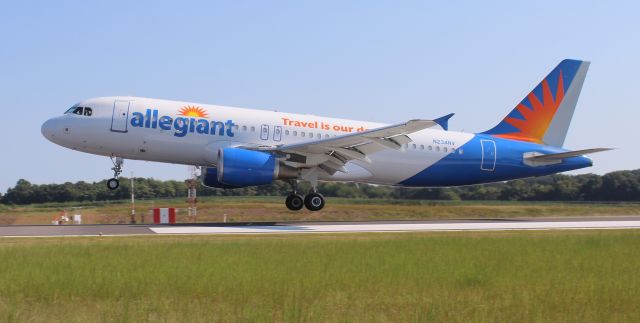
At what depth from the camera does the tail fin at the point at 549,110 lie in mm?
35781

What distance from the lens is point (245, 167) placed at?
27.8m

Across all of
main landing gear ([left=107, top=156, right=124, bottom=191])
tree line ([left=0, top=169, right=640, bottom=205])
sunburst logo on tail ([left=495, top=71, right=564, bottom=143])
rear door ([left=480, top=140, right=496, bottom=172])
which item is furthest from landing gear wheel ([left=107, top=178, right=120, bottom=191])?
sunburst logo on tail ([left=495, top=71, right=564, bottom=143])

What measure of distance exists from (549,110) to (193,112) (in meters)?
16.8

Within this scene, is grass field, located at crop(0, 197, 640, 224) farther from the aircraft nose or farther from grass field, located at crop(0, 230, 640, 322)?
grass field, located at crop(0, 230, 640, 322)

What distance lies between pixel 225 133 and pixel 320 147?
3.89m

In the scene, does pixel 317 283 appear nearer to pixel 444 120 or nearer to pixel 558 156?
pixel 444 120

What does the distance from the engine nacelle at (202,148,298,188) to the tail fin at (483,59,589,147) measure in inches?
475

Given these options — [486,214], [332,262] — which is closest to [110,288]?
[332,262]

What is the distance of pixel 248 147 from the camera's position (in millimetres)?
30109

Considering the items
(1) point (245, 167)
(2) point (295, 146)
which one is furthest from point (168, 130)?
(2) point (295, 146)

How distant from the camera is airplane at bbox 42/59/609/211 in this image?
1129 inches

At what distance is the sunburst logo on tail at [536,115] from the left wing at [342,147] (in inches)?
331

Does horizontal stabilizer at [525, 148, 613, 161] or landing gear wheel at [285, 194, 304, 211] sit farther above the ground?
horizontal stabilizer at [525, 148, 613, 161]

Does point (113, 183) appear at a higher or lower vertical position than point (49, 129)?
lower
